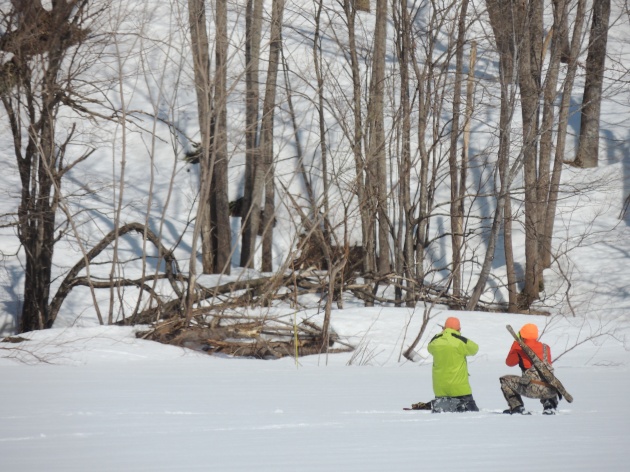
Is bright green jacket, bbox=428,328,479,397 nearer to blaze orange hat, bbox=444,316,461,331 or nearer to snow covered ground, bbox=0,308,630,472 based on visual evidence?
blaze orange hat, bbox=444,316,461,331

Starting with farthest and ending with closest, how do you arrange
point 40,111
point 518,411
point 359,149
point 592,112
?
point 592,112 < point 359,149 < point 40,111 < point 518,411

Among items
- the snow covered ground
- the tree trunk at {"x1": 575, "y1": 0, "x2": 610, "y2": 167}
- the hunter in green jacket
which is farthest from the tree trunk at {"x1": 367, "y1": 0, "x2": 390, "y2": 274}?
the hunter in green jacket

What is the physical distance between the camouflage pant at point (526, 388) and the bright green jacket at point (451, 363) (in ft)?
1.16

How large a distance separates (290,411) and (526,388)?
2.08m

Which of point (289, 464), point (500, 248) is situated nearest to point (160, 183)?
point (500, 248)

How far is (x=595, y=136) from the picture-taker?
2252 cm

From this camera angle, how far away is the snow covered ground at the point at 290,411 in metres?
5.12

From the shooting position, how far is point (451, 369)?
7070 millimetres

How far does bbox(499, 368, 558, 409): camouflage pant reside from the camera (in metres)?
6.89

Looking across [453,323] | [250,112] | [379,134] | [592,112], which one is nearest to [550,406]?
[453,323]

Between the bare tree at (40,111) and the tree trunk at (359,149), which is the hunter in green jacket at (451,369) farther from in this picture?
the bare tree at (40,111)

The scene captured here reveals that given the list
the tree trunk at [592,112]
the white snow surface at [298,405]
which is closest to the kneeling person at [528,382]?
the white snow surface at [298,405]

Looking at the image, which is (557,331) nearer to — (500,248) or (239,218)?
(500,248)

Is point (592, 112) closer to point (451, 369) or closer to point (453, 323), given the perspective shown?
point (453, 323)
